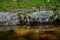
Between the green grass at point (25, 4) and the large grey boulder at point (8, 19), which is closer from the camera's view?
the large grey boulder at point (8, 19)

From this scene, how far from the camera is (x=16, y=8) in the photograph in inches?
→ 380

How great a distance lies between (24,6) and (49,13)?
1.20m

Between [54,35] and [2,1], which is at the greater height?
[2,1]

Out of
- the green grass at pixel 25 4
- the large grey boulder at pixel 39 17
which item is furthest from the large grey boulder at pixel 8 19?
the green grass at pixel 25 4

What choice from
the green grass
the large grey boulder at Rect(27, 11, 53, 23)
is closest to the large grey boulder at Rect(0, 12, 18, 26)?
the large grey boulder at Rect(27, 11, 53, 23)

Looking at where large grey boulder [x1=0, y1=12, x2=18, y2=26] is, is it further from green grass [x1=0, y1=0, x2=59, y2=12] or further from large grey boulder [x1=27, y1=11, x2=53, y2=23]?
green grass [x1=0, y1=0, x2=59, y2=12]

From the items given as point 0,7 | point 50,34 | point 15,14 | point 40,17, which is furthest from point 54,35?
point 0,7

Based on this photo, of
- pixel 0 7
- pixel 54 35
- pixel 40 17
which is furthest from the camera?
pixel 0 7

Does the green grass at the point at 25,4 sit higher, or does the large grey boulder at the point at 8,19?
the green grass at the point at 25,4

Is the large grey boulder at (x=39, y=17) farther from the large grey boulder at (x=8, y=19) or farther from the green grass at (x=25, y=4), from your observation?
the green grass at (x=25, y=4)

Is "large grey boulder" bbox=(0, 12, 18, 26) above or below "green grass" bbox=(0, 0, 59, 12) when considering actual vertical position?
below

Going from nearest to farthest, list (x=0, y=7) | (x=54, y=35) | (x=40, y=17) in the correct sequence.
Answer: (x=54, y=35)
(x=40, y=17)
(x=0, y=7)

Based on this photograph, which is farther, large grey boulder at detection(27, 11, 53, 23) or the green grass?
the green grass

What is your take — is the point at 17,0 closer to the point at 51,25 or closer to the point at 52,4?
the point at 52,4
